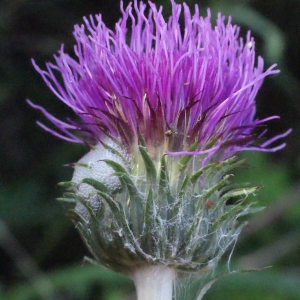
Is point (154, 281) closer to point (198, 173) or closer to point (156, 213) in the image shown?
point (156, 213)

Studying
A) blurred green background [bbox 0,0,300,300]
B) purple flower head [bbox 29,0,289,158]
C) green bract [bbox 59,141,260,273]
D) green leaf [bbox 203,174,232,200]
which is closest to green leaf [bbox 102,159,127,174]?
green bract [bbox 59,141,260,273]

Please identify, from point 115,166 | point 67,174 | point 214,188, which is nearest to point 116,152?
point 115,166

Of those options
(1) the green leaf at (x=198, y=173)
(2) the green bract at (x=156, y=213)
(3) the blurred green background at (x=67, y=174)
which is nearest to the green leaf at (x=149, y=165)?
(2) the green bract at (x=156, y=213)

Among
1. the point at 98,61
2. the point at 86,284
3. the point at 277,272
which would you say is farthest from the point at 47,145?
the point at 98,61

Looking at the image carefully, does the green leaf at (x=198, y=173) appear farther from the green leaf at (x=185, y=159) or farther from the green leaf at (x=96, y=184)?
the green leaf at (x=96, y=184)

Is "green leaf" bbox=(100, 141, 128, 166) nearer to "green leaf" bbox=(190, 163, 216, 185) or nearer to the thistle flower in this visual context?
the thistle flower
